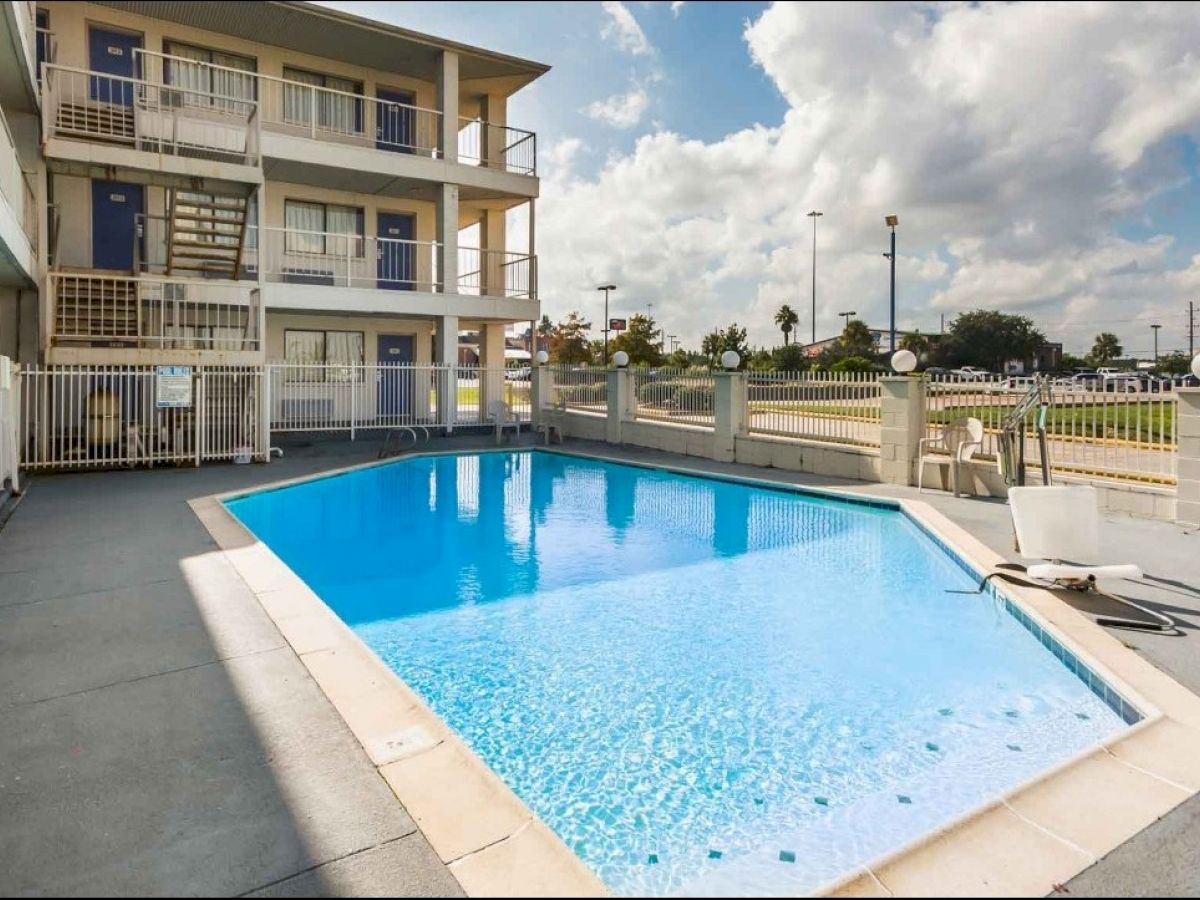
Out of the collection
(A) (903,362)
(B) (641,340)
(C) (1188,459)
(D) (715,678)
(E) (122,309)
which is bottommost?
(D) (715,678)

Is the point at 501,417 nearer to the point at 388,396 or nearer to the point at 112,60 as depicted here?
the point at 388,396

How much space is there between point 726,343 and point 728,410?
106 ft

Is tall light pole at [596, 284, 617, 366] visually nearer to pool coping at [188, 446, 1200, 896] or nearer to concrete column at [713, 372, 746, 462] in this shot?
concrete column at [713, 372, 746, 462]

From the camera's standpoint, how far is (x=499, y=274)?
22.3 meters

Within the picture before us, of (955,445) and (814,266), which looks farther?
(814,266)

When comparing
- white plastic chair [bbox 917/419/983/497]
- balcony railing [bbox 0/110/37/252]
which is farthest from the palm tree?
balcony railing [bbox 0/110/37/252]

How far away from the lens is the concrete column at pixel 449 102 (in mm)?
19719

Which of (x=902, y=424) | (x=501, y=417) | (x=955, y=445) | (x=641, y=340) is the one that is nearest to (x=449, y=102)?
(x=501, y=417)

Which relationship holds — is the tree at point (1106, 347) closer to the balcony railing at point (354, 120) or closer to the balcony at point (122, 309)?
the balcony railing at point (354, 120)

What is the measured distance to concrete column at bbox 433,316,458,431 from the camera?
19.6 meters

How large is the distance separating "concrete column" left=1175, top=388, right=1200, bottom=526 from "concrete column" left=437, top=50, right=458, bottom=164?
16.9m

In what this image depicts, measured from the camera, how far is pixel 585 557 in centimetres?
880

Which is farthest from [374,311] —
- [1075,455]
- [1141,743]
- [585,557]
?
[1141,743]

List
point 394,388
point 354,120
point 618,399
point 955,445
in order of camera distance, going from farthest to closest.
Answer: point 394,388 → point 354,120 → point 618,399 → point 955,445
